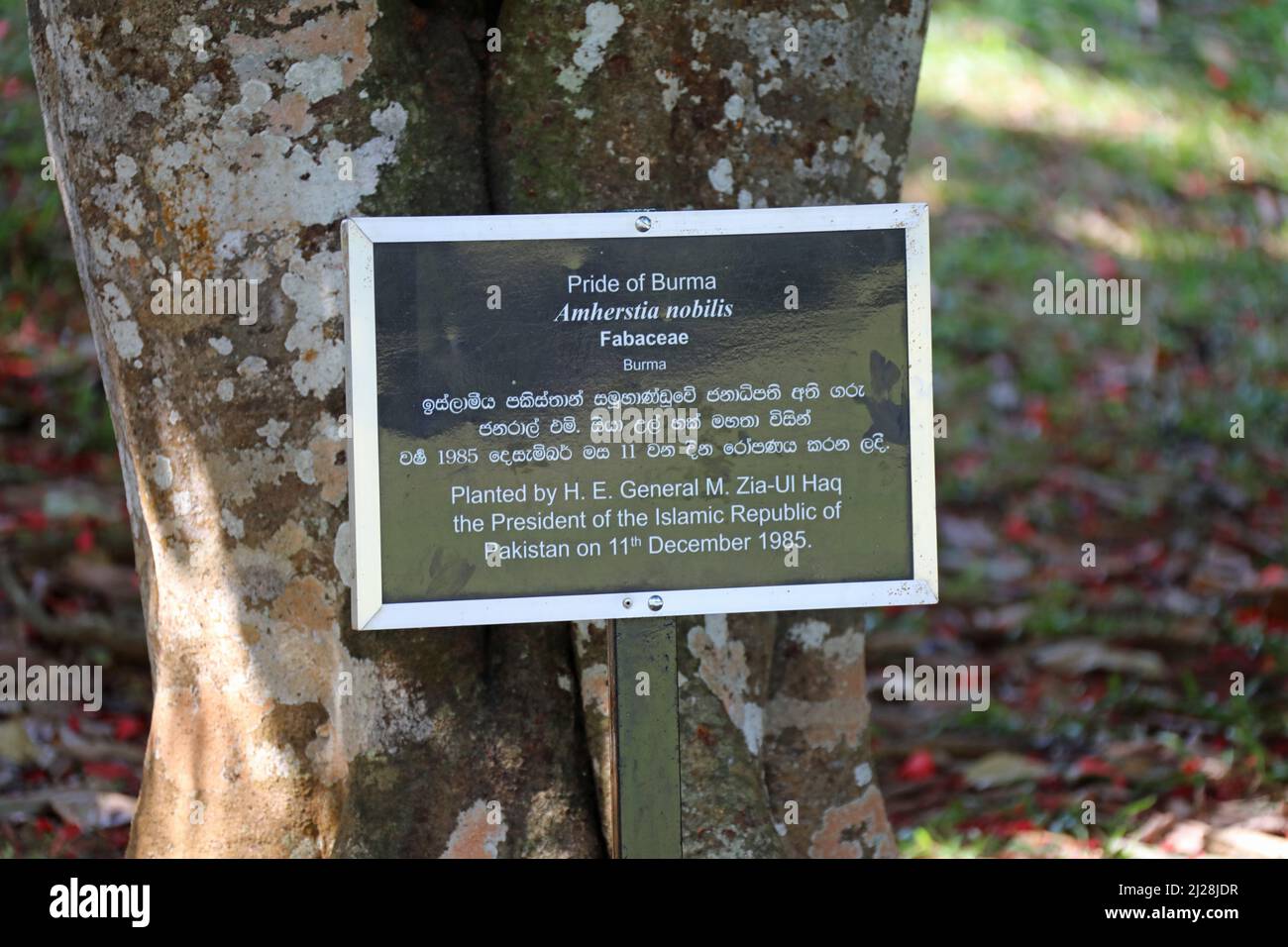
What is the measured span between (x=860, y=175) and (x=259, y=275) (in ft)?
3.26

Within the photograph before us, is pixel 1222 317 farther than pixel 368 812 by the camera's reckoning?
Yes

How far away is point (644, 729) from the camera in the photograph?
1.96 meters

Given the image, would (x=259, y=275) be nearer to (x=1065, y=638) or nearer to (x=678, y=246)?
(x=678, y=246)

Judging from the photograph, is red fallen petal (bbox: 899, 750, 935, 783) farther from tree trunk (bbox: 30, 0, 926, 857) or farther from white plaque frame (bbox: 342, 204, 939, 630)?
white plaque frame (bbox: 342, 204, 939, 630)

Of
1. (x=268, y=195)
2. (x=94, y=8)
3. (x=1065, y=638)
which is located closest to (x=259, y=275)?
(x=268, y=195)

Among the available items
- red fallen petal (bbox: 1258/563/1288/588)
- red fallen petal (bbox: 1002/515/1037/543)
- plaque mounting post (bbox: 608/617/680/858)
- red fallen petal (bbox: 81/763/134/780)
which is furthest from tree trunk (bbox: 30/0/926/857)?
red fallen petal (bbox: 1002/515/1037/543)

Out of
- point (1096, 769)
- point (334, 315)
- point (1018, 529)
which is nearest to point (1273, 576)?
point (1018, 529)

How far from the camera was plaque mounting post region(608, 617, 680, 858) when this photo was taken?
6.41ft

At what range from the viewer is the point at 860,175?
2.46 m

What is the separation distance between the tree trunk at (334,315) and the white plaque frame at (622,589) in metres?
0.30

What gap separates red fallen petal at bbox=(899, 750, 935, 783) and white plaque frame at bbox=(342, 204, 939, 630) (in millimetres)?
1650

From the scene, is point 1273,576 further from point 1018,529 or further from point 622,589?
point 622,589

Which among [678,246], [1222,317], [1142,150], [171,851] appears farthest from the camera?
[1142,150]

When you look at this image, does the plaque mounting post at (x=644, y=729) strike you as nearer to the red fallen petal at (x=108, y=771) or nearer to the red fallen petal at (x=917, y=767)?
the red fallen petal at (x=917, y=767)
